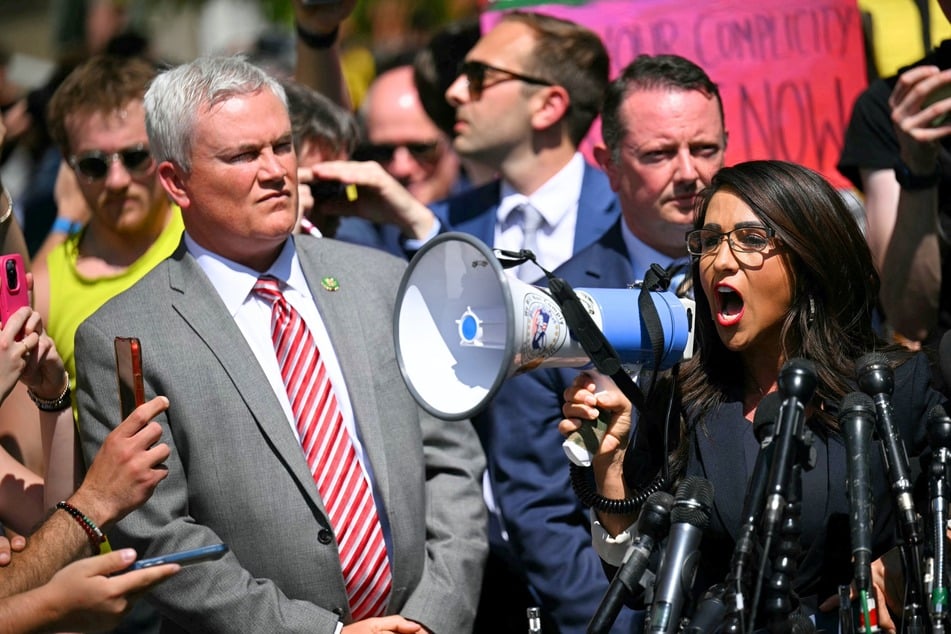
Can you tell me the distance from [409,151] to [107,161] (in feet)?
6.92

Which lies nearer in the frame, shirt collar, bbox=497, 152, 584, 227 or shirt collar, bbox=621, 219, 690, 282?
shirt collar, bbox=621, 219, 690, 282

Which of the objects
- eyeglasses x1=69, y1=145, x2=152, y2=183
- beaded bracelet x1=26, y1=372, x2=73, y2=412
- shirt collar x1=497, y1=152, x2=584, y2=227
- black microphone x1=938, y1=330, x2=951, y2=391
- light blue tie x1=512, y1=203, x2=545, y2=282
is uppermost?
eyeglasses x1=69, y1=145, x2=152, y2=183

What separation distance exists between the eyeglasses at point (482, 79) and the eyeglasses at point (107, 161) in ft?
4.80

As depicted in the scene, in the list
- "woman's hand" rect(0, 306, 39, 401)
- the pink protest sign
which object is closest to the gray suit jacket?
"woman's hand" rect(0, 306, 39, 401)

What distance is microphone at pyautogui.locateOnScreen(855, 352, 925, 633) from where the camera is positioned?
337 centimetres

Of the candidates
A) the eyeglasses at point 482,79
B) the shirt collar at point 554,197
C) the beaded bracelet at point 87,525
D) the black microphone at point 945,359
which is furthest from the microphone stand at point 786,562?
the eyeglasses at point 482,79

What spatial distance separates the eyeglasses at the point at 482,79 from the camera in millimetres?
6043

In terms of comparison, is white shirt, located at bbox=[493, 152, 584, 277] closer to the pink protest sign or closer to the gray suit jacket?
the pink protest sign

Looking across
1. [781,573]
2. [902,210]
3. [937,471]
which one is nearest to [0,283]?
[781,573]

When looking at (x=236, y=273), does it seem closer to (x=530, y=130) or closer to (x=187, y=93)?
(x=187, y=93)

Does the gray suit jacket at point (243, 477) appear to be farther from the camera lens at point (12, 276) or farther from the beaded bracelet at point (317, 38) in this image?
the beaded bracelet at point (317, 38)

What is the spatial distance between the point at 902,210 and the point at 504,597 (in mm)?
2012

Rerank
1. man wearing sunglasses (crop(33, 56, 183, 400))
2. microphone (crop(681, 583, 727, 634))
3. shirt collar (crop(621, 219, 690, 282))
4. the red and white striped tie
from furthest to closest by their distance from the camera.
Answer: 1. man wearing sunglasses (crop(33, 56, 183, 400))
2. shirt collar (crop(621, 219, 690, 282))
3. the red and white striped tie
4. microphone (crop(681, 583, 727, 634))

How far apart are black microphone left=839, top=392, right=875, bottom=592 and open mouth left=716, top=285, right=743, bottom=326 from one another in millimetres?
535
